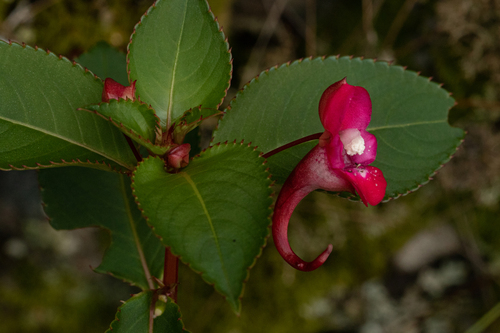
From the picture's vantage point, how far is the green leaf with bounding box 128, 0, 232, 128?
0.58m

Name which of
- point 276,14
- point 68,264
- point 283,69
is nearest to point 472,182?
point 276,14

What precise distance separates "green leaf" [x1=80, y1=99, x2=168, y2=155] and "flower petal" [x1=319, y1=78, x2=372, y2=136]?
0.25m

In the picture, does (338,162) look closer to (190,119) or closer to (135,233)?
(190,119)

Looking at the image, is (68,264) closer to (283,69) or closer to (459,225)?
(283,69)

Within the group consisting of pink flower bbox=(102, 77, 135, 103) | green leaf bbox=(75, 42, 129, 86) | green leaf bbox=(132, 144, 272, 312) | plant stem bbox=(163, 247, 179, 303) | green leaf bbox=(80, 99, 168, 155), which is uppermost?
green leaf bbox=(75, 42, 129, 86)

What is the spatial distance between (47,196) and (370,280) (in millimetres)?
1440

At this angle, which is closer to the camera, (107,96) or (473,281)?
(107,96)

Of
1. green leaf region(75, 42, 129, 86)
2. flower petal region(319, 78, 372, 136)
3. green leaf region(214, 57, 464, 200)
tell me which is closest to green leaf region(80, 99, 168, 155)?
green leaf region(214, 57, 464, 200)

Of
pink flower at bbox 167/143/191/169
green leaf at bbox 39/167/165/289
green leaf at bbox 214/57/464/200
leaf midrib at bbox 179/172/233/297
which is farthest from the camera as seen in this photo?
green leaf at bbox 39/167/165/289

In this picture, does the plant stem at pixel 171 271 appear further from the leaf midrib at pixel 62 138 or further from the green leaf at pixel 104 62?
the green leaf at pixel 104 62

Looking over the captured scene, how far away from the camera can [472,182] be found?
169cm

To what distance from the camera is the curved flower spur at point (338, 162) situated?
20.3 inches

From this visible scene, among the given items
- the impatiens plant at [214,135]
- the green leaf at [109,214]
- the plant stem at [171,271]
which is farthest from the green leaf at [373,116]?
the green leaf at [109,214]

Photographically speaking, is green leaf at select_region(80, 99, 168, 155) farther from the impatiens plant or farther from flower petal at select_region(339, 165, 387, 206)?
flower petal at select_region(339, 165, 387, 206)
